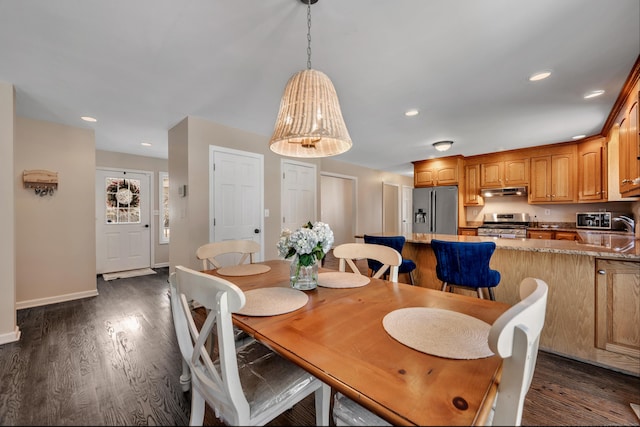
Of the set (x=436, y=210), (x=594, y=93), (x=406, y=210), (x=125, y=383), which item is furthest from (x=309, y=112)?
(x=406, y=210)

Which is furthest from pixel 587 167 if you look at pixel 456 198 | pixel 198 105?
pixel 198 105

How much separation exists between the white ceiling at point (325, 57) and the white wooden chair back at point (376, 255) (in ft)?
4.61

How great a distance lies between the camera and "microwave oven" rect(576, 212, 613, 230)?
384 centimetres

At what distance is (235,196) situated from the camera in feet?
11.5

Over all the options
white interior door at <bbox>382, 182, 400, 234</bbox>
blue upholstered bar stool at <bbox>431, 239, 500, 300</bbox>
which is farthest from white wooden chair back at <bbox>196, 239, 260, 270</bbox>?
white interior door at <bbox>382, 182, 400, 234</bbox>

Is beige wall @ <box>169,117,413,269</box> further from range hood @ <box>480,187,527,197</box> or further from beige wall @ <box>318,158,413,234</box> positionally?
range hood @ <box>480,187,527,197</box>

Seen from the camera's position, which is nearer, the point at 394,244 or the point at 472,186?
the point at 394,244

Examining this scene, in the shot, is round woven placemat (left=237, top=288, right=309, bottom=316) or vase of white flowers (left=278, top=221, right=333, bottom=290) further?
vase of white flowers (left=278, top=221, right=333, bottom=290)

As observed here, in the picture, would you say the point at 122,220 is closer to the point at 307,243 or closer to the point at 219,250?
the point at 219,250

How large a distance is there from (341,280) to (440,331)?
734 millimetres

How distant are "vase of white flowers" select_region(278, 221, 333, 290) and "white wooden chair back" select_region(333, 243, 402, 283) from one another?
52 cm

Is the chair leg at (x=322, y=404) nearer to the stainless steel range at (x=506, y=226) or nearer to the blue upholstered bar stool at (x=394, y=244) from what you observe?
the blue upholstered bar stool at (x=394, y=244)

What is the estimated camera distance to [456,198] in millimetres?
5094

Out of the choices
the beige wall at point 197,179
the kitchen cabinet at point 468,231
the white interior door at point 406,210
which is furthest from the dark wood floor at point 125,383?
the white interior door at point 406,210
